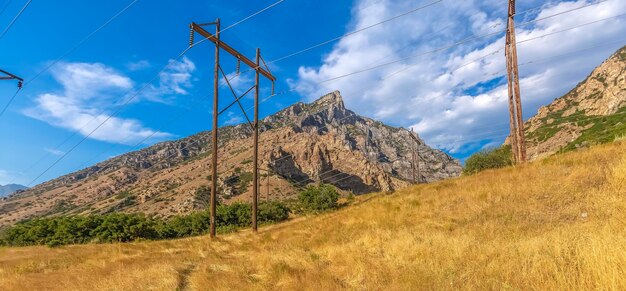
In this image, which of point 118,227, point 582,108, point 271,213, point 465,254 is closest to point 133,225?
point 118,227

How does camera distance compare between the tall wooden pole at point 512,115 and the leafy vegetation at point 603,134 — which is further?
the leafy vegetation at point 603,134

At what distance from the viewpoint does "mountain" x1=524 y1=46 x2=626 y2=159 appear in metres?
94.8

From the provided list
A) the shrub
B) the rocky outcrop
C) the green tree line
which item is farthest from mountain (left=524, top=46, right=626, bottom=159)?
the shrub

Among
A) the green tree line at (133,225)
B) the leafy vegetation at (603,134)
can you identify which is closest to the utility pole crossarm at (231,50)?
the green tree line at (133,225)

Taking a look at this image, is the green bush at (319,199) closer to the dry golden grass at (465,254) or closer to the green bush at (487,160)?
the green bush at (487,160)

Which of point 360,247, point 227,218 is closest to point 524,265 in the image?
point 360,247

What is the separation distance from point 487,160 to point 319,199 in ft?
Result: 62.7

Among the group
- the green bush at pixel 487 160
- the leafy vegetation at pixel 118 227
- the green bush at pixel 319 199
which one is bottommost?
the leafy vegetation at pixel 118 227

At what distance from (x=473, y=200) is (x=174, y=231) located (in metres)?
44.1

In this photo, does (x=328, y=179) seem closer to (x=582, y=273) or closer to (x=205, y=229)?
(x=205, y=229)

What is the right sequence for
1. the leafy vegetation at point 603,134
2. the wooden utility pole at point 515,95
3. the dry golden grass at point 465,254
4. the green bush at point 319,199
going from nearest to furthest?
the dry golden grass at point 465,254, the wooden utility pole at point 515,95, the leafy vegetation at point 603,134, the green bush at point 319,199

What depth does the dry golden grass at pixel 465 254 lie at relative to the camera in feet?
16.7

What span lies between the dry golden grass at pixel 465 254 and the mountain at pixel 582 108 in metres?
88.8

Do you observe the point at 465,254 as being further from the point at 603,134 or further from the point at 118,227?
the point at 603,134
